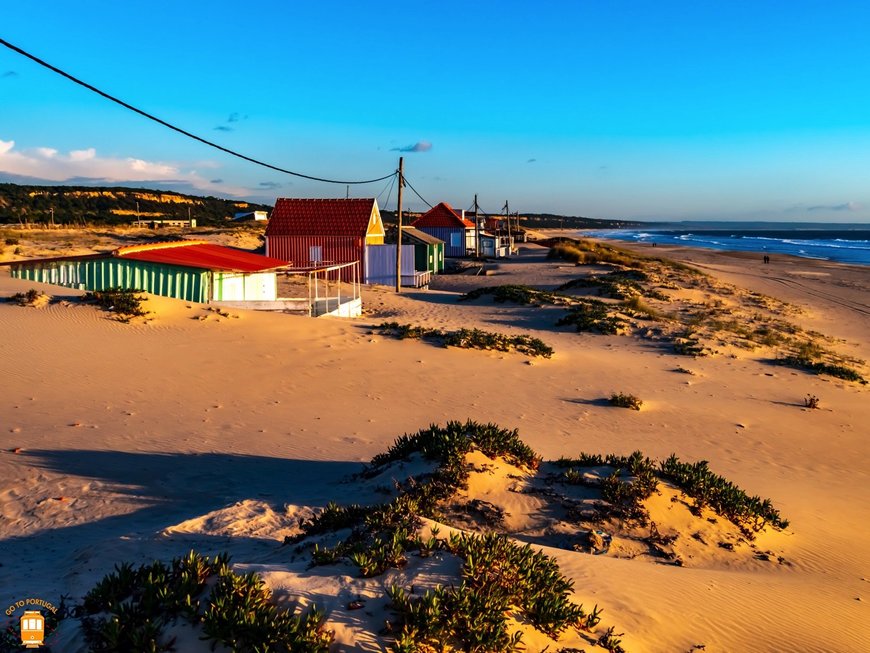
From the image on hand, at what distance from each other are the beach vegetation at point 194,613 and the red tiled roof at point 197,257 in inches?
657

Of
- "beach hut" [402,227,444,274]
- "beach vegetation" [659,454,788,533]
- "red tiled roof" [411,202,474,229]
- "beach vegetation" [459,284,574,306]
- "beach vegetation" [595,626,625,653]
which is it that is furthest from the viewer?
"red tiled roof" [411,202,474,229]

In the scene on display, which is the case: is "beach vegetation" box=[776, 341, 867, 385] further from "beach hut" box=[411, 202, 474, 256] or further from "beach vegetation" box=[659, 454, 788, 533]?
"beach hut" box=[411, 202, 474, 256]

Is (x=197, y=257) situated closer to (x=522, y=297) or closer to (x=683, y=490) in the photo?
(x=522, y=297)

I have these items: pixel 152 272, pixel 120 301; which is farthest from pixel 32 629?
pixel 152 272

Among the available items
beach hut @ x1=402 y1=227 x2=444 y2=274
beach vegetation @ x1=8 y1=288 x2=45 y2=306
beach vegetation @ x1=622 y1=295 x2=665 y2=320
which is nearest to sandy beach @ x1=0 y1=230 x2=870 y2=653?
beach vegetation @ x1=8 y1=288 x2=45 y2=306

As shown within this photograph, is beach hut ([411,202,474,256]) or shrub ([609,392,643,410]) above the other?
beach hut ([411,202,474,256])

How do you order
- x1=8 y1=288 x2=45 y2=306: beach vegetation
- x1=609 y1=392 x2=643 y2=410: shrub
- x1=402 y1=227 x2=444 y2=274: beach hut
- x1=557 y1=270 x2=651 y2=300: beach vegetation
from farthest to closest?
1. x1=402 y1=227 x2=444 y2=274: beach hut
2. x1=557 y1=270 x2=651 y2=300: beach vegetation
3. x1=8 y1=288 x2=45 y2=306: beach vegetation
4. x1=609 y1=392 x2=643 y2=410: shrub

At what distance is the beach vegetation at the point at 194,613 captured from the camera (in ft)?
11.0

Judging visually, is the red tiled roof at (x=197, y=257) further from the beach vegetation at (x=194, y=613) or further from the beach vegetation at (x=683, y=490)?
the beach vegetation at (x=194, y=613)

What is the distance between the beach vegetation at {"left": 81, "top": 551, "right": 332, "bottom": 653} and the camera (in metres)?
3.35

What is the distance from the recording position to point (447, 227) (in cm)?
5731

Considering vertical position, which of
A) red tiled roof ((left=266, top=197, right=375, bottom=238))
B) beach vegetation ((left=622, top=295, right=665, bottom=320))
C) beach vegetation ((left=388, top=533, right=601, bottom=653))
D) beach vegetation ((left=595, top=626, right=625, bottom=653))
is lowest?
beach vegetation ((left=595, top=626, right=625, bottom=653))

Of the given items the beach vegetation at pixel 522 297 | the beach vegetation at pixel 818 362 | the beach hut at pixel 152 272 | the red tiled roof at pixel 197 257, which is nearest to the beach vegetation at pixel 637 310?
the beach vegetation at pixel 522 297

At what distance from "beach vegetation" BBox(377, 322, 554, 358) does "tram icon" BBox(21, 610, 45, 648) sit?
13.7 metres
